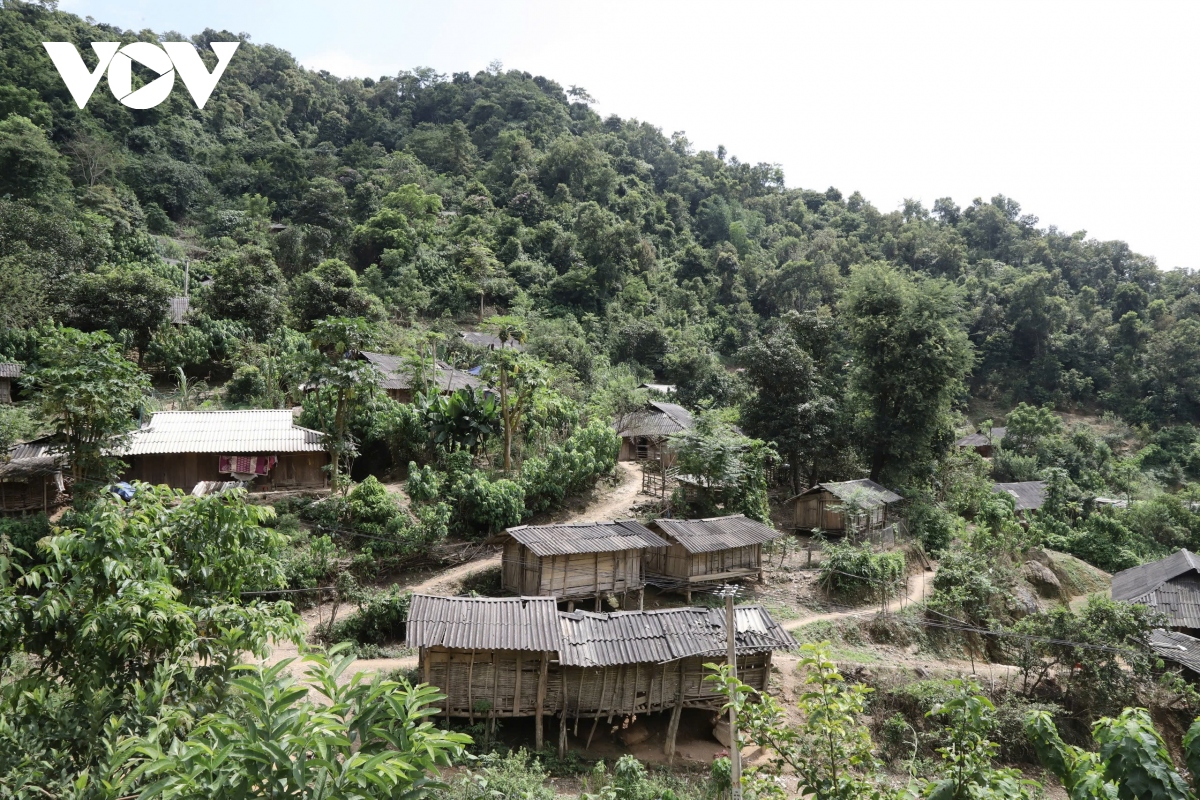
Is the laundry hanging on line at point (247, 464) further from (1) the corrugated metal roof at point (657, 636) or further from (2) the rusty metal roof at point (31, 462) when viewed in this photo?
(1) the corrugated metal roof at point (657, 636)

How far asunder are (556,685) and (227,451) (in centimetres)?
1326

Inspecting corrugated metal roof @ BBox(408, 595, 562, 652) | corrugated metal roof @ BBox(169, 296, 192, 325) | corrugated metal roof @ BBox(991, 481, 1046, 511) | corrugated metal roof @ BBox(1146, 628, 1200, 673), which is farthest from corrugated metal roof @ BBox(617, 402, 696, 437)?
corrugated metal roof @ BBox(169, 296, 192, 325)

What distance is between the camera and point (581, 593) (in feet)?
65.6

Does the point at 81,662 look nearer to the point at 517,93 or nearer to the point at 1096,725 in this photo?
the point at 1096,725

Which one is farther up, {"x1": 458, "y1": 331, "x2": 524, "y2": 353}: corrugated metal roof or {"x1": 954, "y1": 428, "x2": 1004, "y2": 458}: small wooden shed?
{"x1": 458, "y1": 331, "x2": 524, "y2": 353}: corrugated metal roof

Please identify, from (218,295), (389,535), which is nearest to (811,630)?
(389,535)

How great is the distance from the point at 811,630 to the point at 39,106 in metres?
56.5

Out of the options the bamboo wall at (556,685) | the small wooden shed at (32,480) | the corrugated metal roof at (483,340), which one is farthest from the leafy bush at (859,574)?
the small wooden shed at (32,480)

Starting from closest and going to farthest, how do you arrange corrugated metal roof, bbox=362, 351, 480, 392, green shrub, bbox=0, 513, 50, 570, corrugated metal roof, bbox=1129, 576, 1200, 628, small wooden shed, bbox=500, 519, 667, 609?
green shrub, bbox=0, 513, 50, 570 → small wooden shed, bbox=500, 519, 667, 609 → corrugated metal roof, bbox=1129, 576, 1200, 628 → corrugated metal roof, bbox=362, 351, 480, 392

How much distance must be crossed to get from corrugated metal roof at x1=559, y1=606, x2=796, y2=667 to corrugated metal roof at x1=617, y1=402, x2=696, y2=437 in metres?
16.1

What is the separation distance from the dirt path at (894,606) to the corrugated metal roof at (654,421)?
38.0 ft

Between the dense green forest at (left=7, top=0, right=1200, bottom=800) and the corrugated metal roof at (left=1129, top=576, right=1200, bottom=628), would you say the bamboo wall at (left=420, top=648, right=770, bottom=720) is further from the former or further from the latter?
the corrugated metal roof at (left=1129, top=576, right=1200, bottom=628)

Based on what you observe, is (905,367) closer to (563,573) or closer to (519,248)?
(563,573)

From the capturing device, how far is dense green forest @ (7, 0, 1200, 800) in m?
5.08
